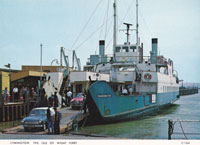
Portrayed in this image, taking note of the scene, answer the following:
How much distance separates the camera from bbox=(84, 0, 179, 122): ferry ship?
15289mm

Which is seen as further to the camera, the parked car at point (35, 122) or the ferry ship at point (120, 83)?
the ferry ship at point (120, 83)

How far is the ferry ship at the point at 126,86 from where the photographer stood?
15.3 metres

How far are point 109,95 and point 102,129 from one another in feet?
6.83

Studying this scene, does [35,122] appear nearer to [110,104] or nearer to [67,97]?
[110,104]

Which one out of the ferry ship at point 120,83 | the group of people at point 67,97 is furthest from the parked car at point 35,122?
the group of people at point 67,97

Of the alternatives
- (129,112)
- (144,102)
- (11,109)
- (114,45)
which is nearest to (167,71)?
(114,45)

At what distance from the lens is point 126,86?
74.9ft

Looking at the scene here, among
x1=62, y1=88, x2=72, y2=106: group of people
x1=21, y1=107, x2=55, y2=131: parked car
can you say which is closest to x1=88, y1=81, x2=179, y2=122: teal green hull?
x1=21, y1=107, x2=55, y2=131: parked car

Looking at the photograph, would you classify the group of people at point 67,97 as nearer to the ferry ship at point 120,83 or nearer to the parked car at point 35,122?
the ferry ship at point 120,83

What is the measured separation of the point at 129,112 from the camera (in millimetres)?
17438

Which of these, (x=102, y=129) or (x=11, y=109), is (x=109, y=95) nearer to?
(x=102, y=129)

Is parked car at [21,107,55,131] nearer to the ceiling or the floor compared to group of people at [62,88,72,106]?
nearer to the floor

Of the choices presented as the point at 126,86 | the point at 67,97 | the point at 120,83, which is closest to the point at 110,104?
the point at 67,97

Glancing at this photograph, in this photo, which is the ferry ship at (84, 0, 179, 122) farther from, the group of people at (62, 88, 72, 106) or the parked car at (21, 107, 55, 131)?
the parked car at (21, 107, 55, 131)
